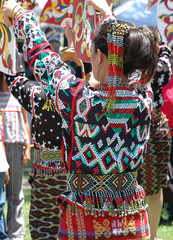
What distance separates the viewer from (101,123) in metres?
2.25

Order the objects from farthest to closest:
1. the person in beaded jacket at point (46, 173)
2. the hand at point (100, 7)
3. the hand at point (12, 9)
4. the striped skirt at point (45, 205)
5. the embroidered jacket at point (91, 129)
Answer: the striped skirt at point (45, 205) < the person in beaded jacket at point (46, 173) < the hand at point (100, 7) < the hand at point (12, 9) < the embroidered jacket at point (91, 129)

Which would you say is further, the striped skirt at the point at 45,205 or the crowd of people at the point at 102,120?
the striped skirt at the point at 45,205

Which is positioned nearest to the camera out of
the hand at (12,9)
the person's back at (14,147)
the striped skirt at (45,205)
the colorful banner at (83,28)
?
the hand at (12,9)

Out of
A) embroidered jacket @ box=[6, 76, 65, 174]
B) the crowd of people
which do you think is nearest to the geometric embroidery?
the crowd of people

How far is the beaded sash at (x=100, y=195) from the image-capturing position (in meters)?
2.27

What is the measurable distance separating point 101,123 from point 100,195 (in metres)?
0.32

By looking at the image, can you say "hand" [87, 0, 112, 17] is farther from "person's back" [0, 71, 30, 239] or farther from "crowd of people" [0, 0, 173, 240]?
"person's back" [0, 71, 30, 239]

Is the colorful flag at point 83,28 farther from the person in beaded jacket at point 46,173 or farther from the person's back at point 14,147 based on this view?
the person's back at point 14,147

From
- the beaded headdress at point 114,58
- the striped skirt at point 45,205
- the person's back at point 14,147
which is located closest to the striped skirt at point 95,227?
the beaded headdress at point 114,58

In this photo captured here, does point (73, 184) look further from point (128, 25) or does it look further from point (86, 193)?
point (128, 25)

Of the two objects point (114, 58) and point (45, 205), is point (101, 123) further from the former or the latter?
point (45, 205)

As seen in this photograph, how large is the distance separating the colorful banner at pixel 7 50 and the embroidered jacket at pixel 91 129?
52 centimetres

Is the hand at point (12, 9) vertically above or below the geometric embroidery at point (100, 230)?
above

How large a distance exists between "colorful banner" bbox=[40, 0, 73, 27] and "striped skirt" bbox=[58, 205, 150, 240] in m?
1.73
